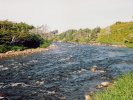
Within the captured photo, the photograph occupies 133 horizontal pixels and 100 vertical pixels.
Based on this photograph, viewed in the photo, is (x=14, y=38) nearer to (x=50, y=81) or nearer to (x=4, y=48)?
(x=4, y=48)

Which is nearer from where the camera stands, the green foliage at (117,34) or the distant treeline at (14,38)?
the distant treeline at (14,38)

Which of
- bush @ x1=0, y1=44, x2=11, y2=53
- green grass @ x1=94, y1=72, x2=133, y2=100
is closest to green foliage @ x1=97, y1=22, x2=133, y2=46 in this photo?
bush @ x1=0, y1=44, x2=11, y2=53

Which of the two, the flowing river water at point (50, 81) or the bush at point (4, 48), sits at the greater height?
the bush at point (4, 48)

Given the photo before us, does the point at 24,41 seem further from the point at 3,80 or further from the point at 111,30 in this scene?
the point at 111,30

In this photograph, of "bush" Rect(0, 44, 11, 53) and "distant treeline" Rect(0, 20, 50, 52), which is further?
"distant treeline" Rect(0, 20, 50, 52)

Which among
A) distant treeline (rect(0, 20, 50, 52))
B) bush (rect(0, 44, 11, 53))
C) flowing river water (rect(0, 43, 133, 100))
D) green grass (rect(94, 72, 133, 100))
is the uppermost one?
distant treeline (rect(0, 20, 50, 52))

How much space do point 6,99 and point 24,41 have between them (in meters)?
67.7

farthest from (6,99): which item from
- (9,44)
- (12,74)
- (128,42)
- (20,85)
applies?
(128,42)

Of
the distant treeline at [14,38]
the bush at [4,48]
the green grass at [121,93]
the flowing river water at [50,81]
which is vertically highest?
the distant treeline at [14,38]

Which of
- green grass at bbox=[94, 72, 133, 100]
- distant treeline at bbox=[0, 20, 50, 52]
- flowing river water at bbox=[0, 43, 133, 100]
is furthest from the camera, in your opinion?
distant treeline at bbox=[0, 20, 50, 52]

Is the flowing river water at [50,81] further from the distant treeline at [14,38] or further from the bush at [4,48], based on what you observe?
the distant treeline at [14,38]

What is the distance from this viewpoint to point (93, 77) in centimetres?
4416

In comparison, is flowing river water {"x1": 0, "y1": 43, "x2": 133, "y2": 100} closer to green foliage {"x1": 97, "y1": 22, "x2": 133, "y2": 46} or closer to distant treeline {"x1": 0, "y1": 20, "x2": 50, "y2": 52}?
distant treeline {"x1": 0, "y1": 20, "x2": 50, "y2": 52}

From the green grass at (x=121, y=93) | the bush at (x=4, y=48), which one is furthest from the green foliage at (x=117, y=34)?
the green grass at (x=121, y=93)
